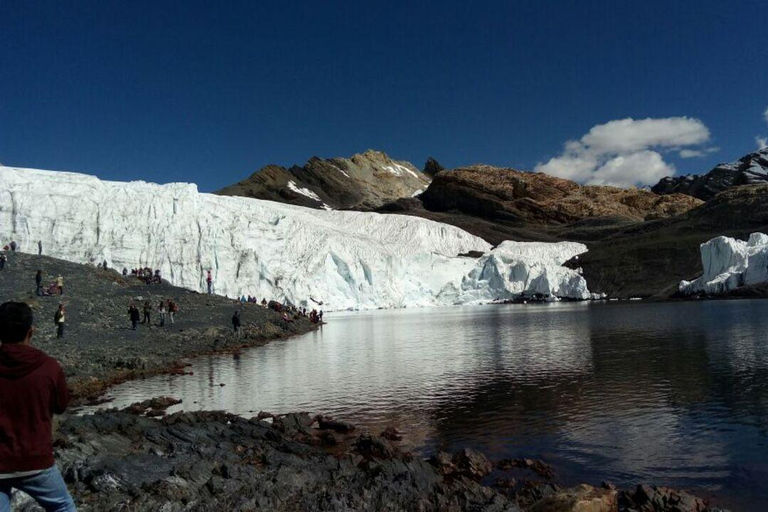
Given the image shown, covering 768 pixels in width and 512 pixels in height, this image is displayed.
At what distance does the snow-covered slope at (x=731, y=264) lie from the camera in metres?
69.8

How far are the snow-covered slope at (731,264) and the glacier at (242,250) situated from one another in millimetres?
18265

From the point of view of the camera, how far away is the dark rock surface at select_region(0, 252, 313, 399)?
22.9 m

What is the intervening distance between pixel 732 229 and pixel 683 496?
101256mm

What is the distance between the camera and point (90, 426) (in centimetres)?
1141

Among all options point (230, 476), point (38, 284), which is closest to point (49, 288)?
point (38, 284)

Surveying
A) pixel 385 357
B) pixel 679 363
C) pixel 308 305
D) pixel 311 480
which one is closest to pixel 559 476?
pixel 311 480

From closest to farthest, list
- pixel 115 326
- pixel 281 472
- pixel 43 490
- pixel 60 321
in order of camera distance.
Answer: pixel 43 490
pixel 281 472
pixel 60 321
pixel 115 326

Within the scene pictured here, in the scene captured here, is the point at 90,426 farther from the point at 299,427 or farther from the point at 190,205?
the point at 190,205

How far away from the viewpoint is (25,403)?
13.9 feet

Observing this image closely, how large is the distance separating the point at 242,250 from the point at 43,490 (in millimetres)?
59314

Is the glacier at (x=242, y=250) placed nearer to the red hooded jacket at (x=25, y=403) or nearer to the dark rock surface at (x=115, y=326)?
the dark rock surface at (x=115, y=326)

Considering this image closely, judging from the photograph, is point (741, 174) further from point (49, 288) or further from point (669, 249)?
point (49, 288)

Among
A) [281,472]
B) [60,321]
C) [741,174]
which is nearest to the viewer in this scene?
[281,472]

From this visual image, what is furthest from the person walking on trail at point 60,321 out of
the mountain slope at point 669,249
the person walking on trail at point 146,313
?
the mountain slope at point 669,249
